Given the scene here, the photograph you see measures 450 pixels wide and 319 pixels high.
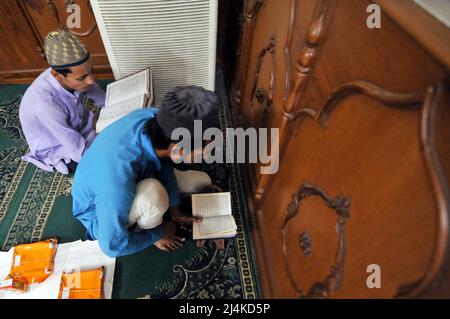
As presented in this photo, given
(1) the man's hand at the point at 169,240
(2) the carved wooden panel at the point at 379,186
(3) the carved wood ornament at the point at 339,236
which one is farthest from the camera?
(1) the man's hand at the point at 169,240

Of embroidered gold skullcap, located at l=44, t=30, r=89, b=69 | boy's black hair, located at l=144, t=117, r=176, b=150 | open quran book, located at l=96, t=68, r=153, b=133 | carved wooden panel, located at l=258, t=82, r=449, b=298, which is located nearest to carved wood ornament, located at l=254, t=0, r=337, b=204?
carved wooden panel, located at l=258, t=82, r=449, b=298

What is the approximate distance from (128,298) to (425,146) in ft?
3.92

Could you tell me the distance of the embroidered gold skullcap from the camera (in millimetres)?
1169

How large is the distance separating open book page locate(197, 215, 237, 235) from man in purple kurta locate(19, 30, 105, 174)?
0.72 metres

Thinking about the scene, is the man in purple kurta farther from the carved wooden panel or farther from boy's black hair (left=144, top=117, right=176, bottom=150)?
the carved wooden panel

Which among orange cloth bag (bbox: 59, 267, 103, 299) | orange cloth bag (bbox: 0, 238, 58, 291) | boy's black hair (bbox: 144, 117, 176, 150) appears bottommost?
orange cloth bag (bbox: 59, 267, 103, 299)

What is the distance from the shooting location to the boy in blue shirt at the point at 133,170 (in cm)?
83

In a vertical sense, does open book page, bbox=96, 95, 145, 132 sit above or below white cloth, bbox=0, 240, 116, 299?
above

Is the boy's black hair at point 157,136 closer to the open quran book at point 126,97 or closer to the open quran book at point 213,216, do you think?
the open quran book at point 213,216

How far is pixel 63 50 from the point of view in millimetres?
1172

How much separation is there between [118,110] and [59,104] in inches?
10.6

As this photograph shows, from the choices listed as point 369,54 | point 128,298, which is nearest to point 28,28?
point 128,298

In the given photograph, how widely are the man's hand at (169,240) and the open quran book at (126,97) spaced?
0.62 metres

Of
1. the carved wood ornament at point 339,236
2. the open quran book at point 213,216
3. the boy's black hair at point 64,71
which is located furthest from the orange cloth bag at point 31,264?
the carved wood ornament at point 339,236
